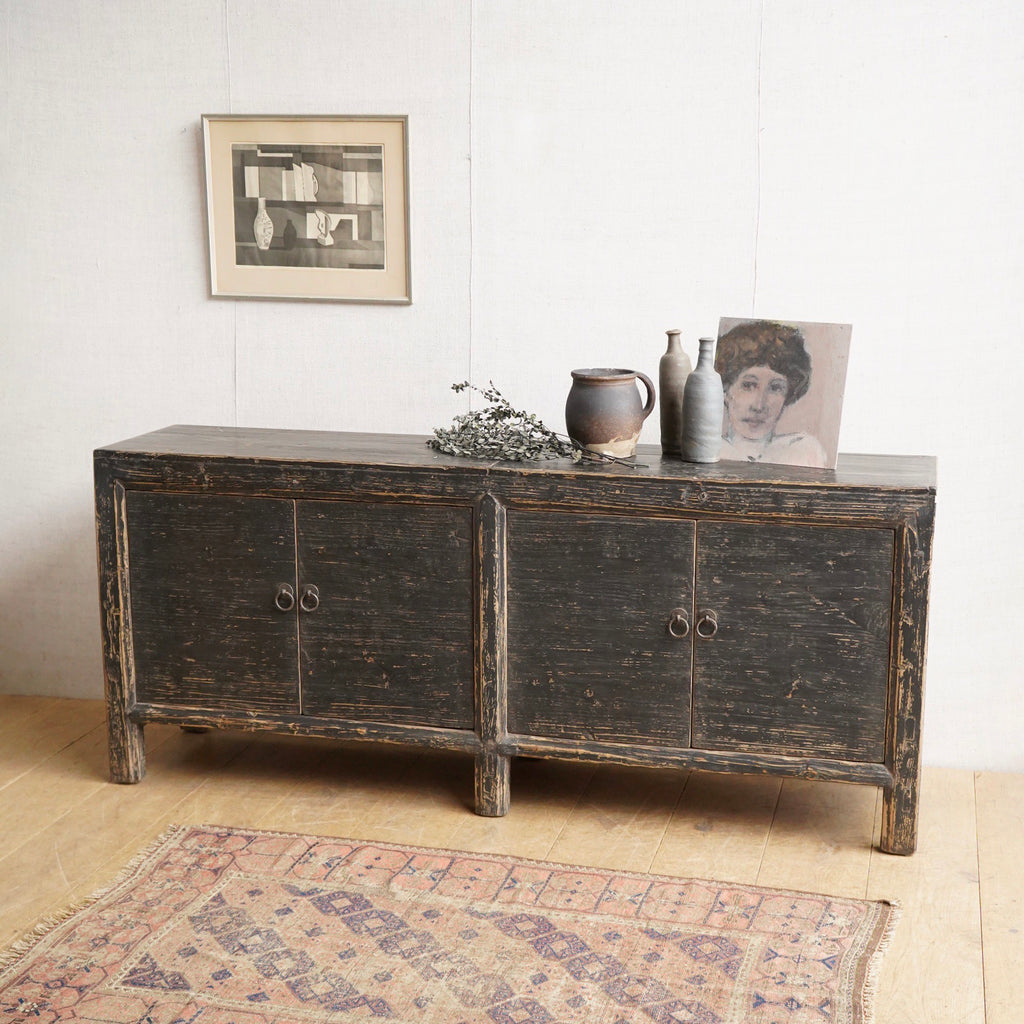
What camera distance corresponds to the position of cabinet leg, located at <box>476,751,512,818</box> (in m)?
3.13

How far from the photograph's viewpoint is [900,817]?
294 centimetres

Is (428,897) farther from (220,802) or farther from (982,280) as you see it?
(982,280)

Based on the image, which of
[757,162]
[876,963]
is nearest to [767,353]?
[757,162]

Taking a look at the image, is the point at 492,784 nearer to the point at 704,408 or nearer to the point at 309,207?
the point at 704,408

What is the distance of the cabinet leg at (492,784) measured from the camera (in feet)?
10.3

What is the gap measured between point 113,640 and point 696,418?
1631 mm

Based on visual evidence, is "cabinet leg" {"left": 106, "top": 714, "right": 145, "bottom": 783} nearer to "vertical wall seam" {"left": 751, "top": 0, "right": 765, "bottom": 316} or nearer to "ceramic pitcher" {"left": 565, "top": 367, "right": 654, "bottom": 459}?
"ceramic pitcher" {"left": 565, "top": 367, "right": 654, "bottom": 459}

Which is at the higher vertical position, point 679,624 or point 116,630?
point 679,624

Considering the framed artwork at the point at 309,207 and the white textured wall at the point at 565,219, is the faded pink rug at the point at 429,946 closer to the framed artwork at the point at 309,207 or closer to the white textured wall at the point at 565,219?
the white textured wall at the point at 565,219

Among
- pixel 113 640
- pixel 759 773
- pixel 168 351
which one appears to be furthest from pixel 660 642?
pixel 168 351

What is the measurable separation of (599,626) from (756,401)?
668 mm

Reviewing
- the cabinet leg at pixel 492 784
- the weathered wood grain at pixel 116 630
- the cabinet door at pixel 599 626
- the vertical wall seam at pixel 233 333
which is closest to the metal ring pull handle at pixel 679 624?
the cabinet door at pixel 599 626

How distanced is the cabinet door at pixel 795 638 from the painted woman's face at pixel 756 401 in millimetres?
275

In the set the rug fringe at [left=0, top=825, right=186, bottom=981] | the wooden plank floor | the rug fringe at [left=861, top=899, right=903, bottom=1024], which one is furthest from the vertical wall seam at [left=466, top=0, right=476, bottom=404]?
the rug fringe at [left=861, top=899, right=903, bottom=1024]
